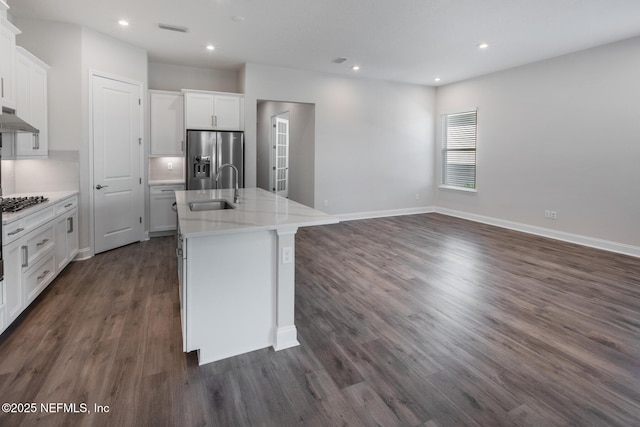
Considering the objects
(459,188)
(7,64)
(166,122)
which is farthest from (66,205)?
(459,188)

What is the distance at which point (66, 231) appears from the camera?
383 cm

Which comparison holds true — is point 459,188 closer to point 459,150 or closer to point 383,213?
point 459,150

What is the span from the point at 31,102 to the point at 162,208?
7.45ft

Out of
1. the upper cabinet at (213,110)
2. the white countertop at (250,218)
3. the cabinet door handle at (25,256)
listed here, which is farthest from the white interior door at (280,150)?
the cabinet door handle at (25,256)

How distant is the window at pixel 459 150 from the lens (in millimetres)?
7191

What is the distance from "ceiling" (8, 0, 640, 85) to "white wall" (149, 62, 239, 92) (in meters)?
0.19

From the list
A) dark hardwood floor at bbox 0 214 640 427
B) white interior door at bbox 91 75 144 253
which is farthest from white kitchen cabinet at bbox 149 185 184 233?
dark hardwood floor at bbox 0 214 640 427

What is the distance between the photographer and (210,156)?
5.66 metres

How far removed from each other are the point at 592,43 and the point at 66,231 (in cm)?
715

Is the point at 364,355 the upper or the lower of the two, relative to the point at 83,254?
lower

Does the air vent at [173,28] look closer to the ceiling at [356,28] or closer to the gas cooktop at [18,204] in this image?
the ceiling at [356,28]

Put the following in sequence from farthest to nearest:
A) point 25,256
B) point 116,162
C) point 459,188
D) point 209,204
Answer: point 459,188
point 116,162
point 209,204
point 25,256

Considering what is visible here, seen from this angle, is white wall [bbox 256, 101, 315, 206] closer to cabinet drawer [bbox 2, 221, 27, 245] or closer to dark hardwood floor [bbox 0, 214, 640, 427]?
dark hardwood floor [bbox 0, 214, 640, 427]

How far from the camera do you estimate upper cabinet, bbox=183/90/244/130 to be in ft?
18.5
